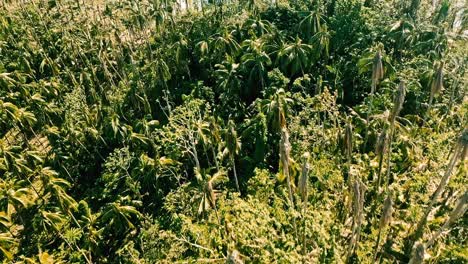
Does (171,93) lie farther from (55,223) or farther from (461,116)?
(461,116)

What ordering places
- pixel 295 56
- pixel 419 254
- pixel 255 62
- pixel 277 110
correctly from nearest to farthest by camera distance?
pixel 419 254 < pixel 277 110 < pixel 295 56 < pixel 255 62

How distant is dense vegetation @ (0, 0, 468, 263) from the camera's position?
501 inches

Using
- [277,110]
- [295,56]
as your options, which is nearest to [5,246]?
[277,110]

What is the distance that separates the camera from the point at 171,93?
75.0 ft

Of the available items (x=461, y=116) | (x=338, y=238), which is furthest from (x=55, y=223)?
(x=461, y=116)

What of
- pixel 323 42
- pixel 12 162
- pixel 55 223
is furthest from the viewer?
pixel 323 42

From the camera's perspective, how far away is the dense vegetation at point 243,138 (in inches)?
501

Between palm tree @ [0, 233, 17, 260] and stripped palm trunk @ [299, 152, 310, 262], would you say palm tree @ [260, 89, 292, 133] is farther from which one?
palm tree @ [0, 233, 17, 260]

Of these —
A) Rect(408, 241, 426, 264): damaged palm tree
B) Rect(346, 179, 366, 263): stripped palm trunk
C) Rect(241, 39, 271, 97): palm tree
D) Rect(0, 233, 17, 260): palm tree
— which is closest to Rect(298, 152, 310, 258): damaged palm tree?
Rect(346, 179, 366, 263): stripped palm trunk

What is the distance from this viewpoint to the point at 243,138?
17.8 meters

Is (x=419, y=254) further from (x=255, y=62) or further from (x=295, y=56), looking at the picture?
(x=255, y=62)

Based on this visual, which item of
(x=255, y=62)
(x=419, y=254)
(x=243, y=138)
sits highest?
(x=255, y=62)

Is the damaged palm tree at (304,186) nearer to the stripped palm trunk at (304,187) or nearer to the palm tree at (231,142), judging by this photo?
the stripped palm trunk at (304,187)

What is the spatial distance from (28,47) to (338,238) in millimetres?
22896
